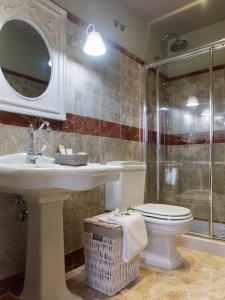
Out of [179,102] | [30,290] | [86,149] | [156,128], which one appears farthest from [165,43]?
[30,290]

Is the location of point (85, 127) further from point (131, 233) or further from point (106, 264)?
point (106, 264)

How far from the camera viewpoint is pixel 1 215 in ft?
4.76

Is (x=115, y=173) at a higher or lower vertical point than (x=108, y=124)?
lower

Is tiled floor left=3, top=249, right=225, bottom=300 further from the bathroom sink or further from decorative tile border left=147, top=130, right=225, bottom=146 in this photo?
decorative tile border left=147, top=130, right=225, bottom=146

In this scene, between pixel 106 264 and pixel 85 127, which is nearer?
pixel 106 264

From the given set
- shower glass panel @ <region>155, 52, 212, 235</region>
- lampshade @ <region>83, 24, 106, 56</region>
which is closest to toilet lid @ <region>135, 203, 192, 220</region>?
shower glass panel @ <region>155, 52, 212, 235</region>

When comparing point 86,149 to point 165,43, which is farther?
point 165,43

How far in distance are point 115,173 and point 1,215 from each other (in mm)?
731

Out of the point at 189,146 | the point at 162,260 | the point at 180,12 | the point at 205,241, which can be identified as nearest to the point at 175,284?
the point at 162,260

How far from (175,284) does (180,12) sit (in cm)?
264

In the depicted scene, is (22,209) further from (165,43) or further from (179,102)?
(165,43)

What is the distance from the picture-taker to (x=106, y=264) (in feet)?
5.02

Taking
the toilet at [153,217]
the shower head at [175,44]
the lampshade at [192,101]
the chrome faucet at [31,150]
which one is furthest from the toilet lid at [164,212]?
the shower head at [175,44]

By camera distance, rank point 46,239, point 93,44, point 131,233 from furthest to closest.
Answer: point 93,44 < point 131,233 < point 46,239
